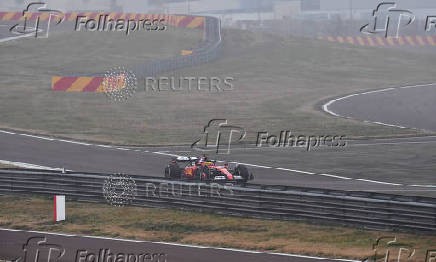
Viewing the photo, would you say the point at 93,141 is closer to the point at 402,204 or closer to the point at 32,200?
the point at 32,200

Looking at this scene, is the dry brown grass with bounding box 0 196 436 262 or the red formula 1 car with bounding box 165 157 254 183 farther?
the red formula 1 car with bounding box 165 157 254 183

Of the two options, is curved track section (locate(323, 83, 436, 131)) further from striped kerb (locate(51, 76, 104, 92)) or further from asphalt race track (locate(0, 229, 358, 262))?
asphalt race track (locate(0, 229, 358, 262))

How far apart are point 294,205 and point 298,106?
26009 mm

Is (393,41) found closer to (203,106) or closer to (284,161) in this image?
(203,106)

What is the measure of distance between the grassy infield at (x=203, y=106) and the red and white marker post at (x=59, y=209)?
319mm

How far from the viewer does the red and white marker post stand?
1948 cm

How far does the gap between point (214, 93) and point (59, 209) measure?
31487 mm

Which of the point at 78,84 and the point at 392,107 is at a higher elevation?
the point at 78,84

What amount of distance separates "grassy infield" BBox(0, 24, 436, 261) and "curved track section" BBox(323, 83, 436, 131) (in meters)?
1.54

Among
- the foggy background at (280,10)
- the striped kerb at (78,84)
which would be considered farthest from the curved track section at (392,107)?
the foggy background at (280,10)

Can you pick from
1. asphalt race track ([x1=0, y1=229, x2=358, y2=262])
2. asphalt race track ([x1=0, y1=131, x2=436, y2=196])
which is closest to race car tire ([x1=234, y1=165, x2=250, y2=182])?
asphalt race track ([x1=0, y1=131, x2=436, y2=196])

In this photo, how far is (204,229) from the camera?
1836cm

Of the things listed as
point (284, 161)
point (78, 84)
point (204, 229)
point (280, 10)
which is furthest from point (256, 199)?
point (280, 10)

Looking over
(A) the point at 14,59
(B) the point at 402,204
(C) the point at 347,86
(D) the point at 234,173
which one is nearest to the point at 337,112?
(C) the point at 347,86
